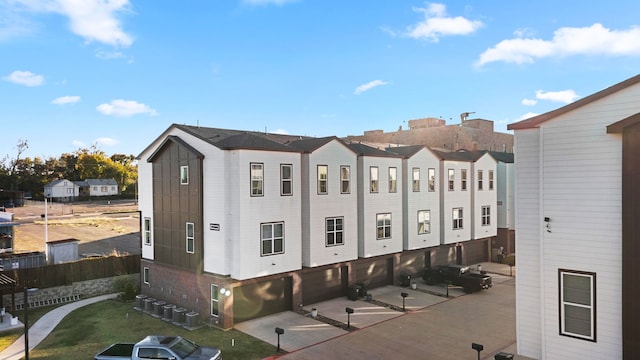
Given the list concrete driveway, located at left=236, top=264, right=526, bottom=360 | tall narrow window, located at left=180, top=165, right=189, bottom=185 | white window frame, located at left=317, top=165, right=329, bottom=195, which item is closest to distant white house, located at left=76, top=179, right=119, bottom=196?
tall narrow window, located at left=180, top=165, right=189, bottom=185

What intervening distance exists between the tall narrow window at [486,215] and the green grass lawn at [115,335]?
23.6 meters

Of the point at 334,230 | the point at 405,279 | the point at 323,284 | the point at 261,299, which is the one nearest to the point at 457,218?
the point at 405,279

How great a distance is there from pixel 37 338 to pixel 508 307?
916 inches

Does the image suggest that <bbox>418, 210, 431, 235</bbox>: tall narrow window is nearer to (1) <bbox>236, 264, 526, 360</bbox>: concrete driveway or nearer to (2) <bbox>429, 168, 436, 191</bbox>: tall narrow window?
(2) <bbox>429, 168, 436, 191</bbox>: tall narrow window

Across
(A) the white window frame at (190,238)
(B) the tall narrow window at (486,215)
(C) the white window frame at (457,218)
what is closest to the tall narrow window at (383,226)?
(C) the white window frame at (457,218)

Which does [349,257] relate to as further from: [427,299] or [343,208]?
[427,299]

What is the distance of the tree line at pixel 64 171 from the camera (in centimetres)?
9056

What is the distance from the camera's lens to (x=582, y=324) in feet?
37.9

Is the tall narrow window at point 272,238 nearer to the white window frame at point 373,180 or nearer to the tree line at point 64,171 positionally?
the white window frame at point 373,180

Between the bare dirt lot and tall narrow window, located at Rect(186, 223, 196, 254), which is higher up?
tall narrow window, located at Rect(186, 223, 196, 254)

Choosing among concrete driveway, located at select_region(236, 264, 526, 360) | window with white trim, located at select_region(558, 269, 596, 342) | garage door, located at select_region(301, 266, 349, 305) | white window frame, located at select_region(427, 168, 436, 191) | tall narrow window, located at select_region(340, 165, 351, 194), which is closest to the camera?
window with white trim, located at select_region(558, 269, 596, 342)

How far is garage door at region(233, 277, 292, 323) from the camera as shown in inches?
818

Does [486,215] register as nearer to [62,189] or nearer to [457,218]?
[457,218]

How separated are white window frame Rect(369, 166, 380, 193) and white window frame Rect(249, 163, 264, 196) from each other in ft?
26.9
